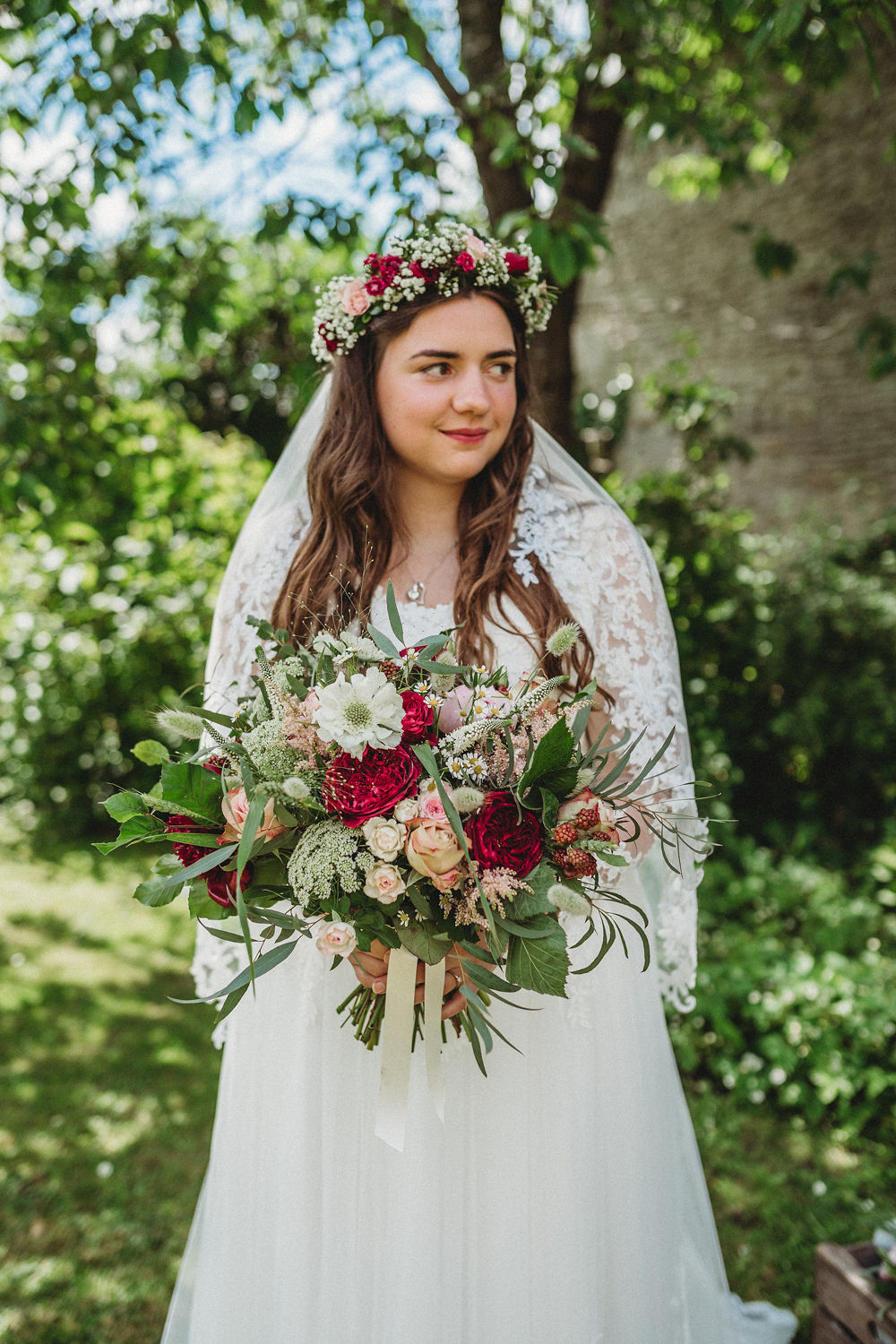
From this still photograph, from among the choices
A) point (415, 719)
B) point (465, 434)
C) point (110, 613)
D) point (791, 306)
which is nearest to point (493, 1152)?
point (415, 719)

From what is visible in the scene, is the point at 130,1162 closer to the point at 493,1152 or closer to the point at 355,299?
the point at 493,1152

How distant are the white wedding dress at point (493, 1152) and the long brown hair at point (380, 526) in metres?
0.05

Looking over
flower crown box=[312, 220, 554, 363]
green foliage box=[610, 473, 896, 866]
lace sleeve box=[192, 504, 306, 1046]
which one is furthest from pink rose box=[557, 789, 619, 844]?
green foliage box=[610, 473, 896, 866]

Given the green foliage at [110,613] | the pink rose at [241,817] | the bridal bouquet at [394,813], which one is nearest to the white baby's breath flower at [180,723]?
the bridal bouquet at [394,813]

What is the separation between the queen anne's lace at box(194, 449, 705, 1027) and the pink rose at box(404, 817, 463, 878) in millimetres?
523

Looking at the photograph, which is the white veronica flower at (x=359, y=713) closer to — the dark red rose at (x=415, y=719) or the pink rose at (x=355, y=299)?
the dark red rose at (x=415, y=719)

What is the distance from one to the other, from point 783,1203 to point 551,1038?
5.92 feet

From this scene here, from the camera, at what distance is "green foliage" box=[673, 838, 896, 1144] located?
3.27m

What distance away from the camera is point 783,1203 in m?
2.96

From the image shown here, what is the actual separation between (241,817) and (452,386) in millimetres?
1019

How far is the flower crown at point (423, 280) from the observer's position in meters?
1.94

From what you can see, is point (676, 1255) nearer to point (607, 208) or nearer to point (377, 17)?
point (377, 17)

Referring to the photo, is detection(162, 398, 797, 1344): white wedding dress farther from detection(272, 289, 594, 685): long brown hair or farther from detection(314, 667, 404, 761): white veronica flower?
detection(314, 667, 404, 761): white veronica flower

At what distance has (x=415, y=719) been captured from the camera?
1344 mm
